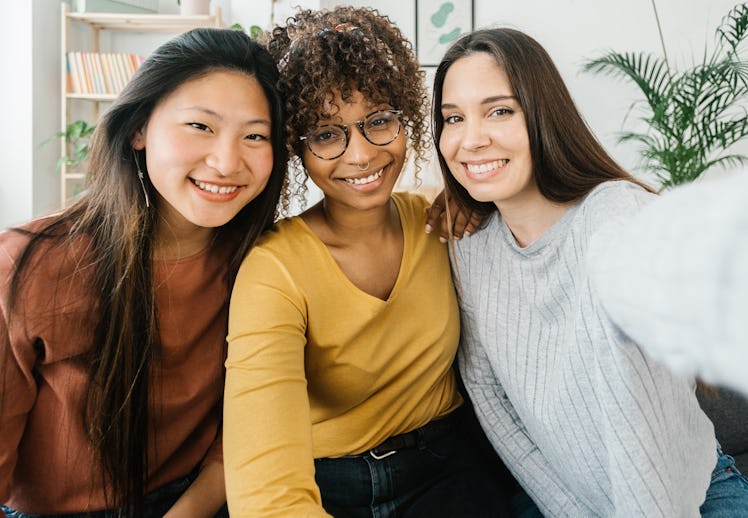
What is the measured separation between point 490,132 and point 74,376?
946 mm

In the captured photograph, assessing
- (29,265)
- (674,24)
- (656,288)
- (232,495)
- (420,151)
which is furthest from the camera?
(674,24)

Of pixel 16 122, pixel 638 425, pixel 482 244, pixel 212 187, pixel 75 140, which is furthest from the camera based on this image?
pixel 75 140

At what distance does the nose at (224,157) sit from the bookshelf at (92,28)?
3022 millimetres

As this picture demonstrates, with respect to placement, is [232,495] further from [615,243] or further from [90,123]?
[90,123]

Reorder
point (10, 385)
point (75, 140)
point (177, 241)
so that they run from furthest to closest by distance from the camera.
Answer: point (75, 140) → point (177, 241) → point (10, 385)

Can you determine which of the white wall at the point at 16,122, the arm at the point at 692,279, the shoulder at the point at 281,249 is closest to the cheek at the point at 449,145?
the shoulder at the point at 281,249

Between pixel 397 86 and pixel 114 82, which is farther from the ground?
pixel 114 82

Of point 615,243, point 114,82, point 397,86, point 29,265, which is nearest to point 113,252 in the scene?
point 29,265

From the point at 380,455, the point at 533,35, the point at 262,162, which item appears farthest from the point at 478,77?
the point at 533,35

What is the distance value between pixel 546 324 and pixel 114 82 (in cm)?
366

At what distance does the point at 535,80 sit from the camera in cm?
121

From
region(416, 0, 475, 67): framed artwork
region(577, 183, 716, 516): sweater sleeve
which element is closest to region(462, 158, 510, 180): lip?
region(577, 183, 716, 516): sweater sleeve

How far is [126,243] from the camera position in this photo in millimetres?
1147

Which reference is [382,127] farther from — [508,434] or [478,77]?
[508,434]
